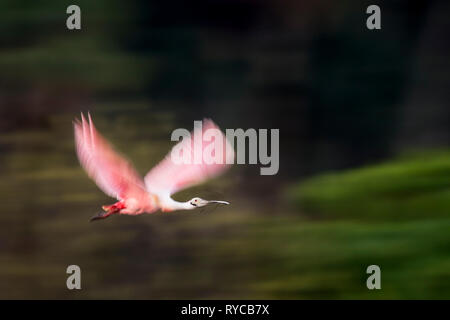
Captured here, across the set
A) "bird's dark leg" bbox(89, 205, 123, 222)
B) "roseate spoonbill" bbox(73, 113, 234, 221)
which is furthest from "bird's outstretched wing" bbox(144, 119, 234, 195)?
"bird's dark leg" bbox(89, 205, 123, 222)

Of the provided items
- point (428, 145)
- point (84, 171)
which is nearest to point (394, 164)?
point (428, 145)

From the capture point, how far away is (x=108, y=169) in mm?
2521

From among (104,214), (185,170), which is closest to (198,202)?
(185,170)

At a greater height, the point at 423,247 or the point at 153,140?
the point at 153,140

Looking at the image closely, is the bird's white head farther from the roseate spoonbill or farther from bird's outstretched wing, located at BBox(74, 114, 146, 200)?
bird's outstretched wing, located at BBox(74, 114, 146, 200)

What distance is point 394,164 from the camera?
7.32 ft

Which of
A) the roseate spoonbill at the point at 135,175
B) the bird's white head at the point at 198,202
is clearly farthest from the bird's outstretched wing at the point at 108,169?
the bird's white head at the point at 198,202

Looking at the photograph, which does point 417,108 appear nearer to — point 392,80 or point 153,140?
point 392,80

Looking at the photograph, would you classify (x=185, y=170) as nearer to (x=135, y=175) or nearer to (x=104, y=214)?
(x=135, y=175)

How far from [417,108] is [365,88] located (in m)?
0.20

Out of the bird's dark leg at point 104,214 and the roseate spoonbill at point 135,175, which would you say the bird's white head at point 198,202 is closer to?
the roseate spoonbill at point 135,175

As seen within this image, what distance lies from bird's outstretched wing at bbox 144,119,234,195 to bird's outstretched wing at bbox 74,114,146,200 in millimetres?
48

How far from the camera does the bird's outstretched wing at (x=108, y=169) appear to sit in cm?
251

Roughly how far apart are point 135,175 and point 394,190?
82cm
